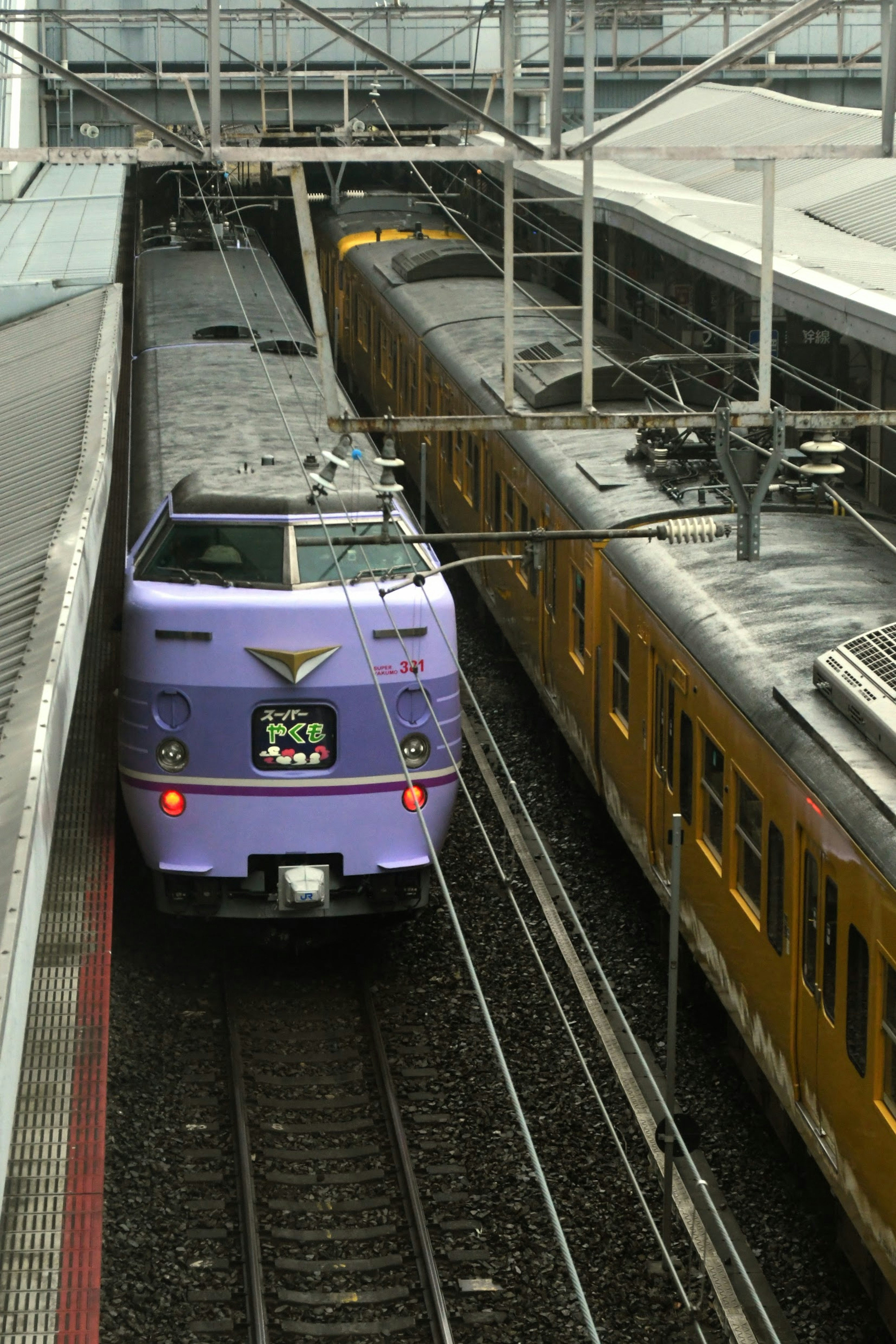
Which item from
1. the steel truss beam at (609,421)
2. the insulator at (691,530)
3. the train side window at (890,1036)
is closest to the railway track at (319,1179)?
the train side window at (890,1036)

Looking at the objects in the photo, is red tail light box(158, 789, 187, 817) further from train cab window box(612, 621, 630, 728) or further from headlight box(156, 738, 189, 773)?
train cab window box(612, 621, 630, 728)

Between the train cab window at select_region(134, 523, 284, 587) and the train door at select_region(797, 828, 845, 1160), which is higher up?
the train cab window at select_region(134, 523, 284, 587)

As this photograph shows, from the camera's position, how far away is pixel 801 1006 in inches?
308

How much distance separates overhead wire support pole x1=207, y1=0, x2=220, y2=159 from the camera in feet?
26.3

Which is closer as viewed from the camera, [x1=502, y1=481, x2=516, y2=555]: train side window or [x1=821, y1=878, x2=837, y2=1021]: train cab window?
Result: [x1=821, y1=878, x2=837, y2=1021]: train cab window

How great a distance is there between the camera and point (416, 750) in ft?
34.4

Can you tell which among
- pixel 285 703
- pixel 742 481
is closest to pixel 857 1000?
pixel 742 481

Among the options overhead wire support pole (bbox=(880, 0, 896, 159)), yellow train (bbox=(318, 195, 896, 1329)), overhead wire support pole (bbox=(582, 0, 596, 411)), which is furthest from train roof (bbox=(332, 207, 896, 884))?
overhead wire support pole (bbox=(880, 0, 896, 159))

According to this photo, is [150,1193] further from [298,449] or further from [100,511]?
[298,449]

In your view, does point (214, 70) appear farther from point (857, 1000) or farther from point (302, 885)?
point (857, 1000)

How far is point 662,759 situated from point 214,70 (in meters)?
4.46

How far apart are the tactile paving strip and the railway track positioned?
0.64m

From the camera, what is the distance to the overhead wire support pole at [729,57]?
24.6 feet

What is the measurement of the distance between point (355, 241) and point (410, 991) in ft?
58.0
